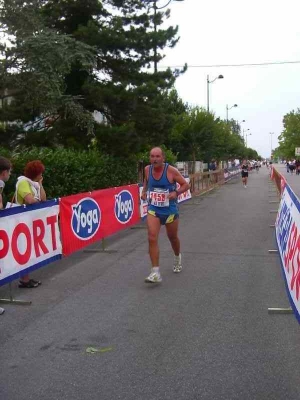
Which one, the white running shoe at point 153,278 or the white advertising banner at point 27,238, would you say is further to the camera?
the white running shoe at point 153,278

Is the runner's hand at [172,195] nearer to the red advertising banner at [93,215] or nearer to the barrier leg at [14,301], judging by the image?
the red advertising banner at [93,215]

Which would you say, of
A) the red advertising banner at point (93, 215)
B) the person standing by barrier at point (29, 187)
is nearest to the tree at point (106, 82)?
the red advertising banner at point (93, 215)

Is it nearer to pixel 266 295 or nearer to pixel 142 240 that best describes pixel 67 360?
pixel 266 295

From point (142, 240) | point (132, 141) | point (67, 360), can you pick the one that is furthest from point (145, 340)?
point (132, 141)

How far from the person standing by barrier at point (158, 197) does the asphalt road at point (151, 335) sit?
434 mm

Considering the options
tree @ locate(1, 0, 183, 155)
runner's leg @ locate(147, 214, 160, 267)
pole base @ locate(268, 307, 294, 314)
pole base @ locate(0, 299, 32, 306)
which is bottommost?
pole base @ locate(268, 307, 294, 314)

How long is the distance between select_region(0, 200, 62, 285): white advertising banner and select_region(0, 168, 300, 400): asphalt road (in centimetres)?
41

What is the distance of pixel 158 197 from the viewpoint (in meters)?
6.71

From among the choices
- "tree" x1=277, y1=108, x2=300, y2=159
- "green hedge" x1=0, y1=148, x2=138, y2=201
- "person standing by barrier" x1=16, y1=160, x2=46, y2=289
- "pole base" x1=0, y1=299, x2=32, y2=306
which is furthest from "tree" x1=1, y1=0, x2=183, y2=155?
"tree" x1=277, y1=108, x2=300, y2=159

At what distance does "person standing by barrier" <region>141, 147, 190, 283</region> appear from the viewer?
21.8ft

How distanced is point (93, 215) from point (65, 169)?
4456 mm

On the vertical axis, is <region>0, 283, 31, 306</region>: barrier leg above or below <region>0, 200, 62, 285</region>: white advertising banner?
below

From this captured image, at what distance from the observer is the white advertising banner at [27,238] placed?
570cm

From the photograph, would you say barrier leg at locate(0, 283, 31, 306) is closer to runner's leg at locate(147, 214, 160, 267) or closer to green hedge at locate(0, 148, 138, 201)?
runner's leg at locate(147, 214, 160, 267)
